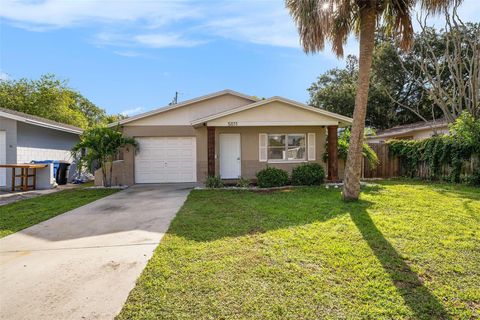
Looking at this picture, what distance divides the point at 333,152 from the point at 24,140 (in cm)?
1400

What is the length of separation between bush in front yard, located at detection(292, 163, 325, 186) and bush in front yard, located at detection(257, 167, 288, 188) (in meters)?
0.51

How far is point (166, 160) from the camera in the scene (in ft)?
45.0

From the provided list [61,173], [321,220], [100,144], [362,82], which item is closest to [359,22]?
[362,82]

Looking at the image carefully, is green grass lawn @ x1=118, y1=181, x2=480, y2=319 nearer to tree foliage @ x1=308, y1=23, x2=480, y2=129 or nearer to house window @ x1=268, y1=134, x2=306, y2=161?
house window @ x1=268, y1=134, x2=306, y2=161

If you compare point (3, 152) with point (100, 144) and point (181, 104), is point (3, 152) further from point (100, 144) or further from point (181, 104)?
point (181, 104)

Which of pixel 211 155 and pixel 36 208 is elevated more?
pixel 211 155

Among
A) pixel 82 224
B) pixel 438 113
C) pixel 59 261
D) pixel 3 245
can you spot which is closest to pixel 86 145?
pixel 82 224

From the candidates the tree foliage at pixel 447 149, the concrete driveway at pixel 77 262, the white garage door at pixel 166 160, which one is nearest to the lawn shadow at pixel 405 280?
the concrete driveway at pixel 77 262

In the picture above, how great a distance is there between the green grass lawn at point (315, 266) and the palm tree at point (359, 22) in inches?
64.7

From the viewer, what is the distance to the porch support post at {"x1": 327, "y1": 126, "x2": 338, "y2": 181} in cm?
1229

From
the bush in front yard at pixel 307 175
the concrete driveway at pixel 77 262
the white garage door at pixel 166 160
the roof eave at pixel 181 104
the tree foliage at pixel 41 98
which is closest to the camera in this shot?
the concrete driveway at pixel 77 262

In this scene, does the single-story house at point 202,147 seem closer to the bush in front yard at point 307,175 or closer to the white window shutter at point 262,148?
the white window shutter at point 262,148

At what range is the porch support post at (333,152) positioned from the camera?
12.3 metres

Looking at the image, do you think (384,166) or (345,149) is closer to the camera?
(345,149)
